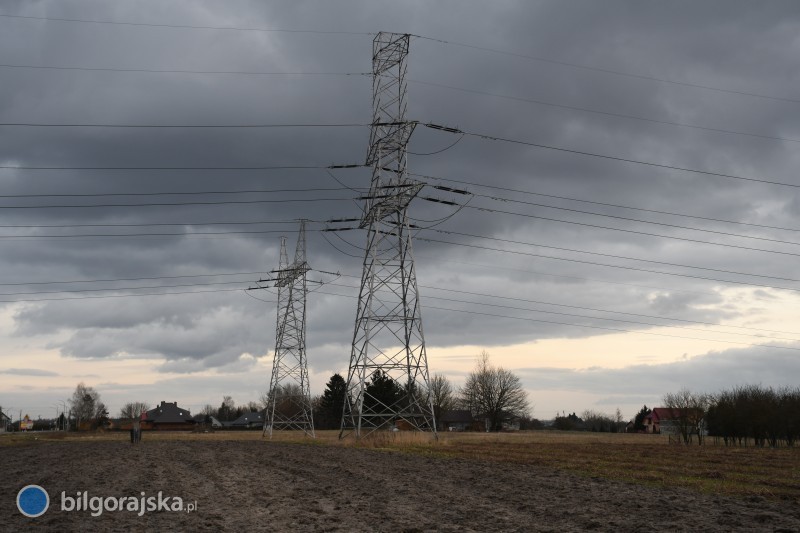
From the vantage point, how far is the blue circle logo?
1712cm

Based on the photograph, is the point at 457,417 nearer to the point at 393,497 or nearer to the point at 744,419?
the point at 744,419

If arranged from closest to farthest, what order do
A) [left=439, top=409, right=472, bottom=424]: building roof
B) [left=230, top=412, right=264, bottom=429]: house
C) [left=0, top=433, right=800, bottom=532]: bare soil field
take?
[left=0, top=433, right=800, bottom=532]: bare soil field → [left=439, top=409, right=472, bottom=424]: building roof → [left=230, top=412, right=264, bottom=429]: house

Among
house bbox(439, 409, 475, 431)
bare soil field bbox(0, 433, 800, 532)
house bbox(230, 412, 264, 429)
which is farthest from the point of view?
house bbox(230, 412, 264, 429)

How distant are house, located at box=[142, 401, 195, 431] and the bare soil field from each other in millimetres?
140294

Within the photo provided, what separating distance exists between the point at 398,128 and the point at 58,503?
98.9 feet

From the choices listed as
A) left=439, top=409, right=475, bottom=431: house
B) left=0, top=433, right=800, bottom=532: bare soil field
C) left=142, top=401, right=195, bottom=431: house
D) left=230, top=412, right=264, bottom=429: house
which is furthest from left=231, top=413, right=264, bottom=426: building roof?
left=0, top=433, right=800, bottom=532: bare soil field

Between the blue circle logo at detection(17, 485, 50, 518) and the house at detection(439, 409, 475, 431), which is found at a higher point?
the blue circle logo at detection(17, 485, 50, 518)

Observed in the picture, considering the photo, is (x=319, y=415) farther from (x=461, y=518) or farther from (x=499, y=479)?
(x=461, y=518)

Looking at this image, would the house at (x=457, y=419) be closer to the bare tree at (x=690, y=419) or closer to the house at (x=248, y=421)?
the house at (x=248, y=421)

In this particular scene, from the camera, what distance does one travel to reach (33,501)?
61.9 feet

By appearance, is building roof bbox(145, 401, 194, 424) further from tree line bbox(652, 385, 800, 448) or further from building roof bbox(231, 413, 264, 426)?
tree line bbox(652, 385, 800, 448)

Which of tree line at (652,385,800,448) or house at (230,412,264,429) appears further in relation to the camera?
house at (230,412,264,429)

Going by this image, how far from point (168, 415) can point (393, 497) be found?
164 m

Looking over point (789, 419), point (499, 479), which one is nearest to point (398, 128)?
point (499, 479)
